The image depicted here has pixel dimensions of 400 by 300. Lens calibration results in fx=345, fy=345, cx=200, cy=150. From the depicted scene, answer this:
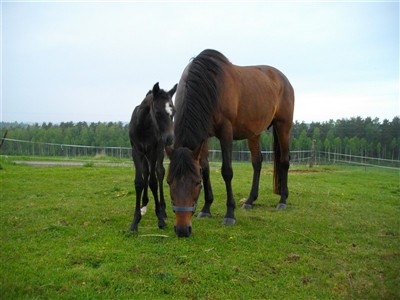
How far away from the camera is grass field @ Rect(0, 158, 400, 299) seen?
10.6 feet

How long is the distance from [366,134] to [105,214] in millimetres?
31696

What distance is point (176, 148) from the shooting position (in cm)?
470

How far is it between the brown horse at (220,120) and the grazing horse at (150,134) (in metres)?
0.21

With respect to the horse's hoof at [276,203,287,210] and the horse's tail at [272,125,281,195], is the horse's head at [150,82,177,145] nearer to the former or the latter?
the horse's hoof at [276,203,287,210]

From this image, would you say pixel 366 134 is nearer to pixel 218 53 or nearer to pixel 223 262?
pixel 218 53

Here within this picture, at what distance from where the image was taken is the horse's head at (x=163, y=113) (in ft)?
15.5

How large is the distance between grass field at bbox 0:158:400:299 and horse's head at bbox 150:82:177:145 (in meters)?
1.39

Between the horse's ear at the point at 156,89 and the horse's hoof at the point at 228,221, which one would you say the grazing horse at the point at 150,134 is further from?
the horse's hoof at the point at 228,221

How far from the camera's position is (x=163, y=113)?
4809 millimetres

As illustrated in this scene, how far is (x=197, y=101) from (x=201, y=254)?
7.21 ft

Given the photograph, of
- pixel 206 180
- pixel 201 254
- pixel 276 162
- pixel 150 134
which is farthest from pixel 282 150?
pixel 201 254

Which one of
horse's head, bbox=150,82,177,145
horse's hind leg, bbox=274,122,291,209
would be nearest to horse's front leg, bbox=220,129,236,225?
horse's head, bbox=150,82,177,145

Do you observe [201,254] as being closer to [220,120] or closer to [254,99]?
[220,120]

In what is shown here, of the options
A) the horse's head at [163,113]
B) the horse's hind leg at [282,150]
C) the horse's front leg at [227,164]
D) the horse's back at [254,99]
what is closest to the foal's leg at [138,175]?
the horse's head at [163,113]
